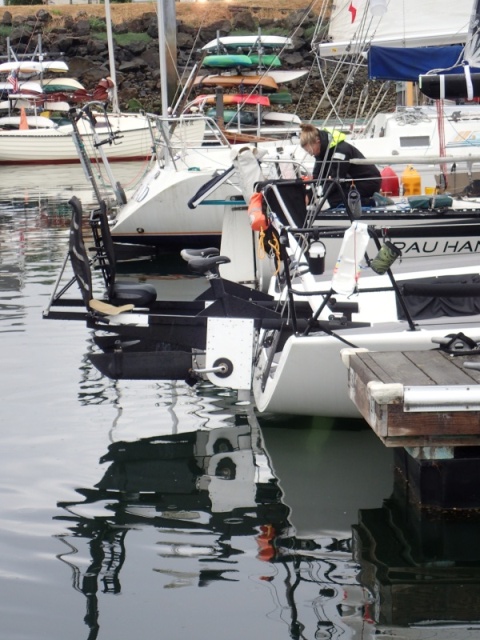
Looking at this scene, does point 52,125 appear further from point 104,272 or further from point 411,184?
point 104,272

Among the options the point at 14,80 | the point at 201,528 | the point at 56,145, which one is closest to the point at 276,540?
the point at 201,528

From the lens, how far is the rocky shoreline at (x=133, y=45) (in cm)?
5191

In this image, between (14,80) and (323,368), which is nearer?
(323,368)

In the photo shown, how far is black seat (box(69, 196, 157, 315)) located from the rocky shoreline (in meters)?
41.4

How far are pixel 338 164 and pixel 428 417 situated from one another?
17.7 feet

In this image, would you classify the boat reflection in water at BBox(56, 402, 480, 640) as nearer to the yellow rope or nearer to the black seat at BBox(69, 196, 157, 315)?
the black seat at BBox(69, 196, 157, 315)

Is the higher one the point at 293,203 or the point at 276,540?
the point at 293,203

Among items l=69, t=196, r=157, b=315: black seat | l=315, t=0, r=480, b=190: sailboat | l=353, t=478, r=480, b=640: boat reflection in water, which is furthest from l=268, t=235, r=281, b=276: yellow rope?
l=315, t=0, r=480, b=190: sailboat

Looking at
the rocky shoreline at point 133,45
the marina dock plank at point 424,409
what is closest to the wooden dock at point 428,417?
the marina dock plank at point 424,409

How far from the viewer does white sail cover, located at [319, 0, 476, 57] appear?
16469 millimetres

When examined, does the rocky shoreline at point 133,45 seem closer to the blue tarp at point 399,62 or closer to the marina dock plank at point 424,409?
the blue tarp at point 399,62

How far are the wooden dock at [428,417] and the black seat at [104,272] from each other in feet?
6.73

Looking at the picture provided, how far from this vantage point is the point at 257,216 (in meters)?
8.13

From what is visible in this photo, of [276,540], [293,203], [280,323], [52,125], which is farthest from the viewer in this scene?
[52,125]
